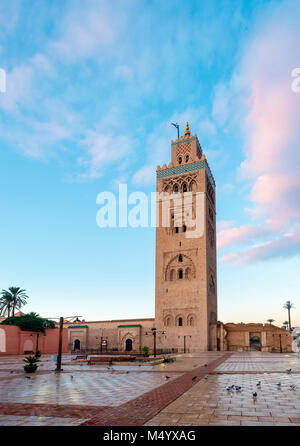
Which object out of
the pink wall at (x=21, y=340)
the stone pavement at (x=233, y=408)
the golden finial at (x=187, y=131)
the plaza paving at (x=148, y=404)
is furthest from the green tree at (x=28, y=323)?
the stone pavement at (x=233, y=408)

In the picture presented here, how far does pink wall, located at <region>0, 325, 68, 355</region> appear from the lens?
3716 centimetres

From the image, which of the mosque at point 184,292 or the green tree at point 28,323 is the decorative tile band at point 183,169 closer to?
the mosque at point 184,292

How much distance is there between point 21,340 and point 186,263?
2114 centimetres

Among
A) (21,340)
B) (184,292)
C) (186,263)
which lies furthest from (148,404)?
(186,263)

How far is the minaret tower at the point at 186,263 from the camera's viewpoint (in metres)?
42.7

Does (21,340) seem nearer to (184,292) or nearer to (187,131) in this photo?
(184,292)

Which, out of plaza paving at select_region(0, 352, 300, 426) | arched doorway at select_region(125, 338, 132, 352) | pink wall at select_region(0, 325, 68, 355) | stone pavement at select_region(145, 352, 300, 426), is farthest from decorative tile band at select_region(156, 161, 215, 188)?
stone pavement at select_region(145, 352, 300, 426)

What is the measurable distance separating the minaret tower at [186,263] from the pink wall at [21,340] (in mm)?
13367

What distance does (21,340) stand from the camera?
130 feet

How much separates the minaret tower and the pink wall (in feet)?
43.9

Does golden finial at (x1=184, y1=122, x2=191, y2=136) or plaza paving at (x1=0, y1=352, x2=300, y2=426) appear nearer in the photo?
plaza paving at (x1=0, y1=352, x2=300, y2=426)

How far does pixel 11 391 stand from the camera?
34.5 ft

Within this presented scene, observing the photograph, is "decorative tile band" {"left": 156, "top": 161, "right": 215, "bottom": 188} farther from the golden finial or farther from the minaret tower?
the golden finial
